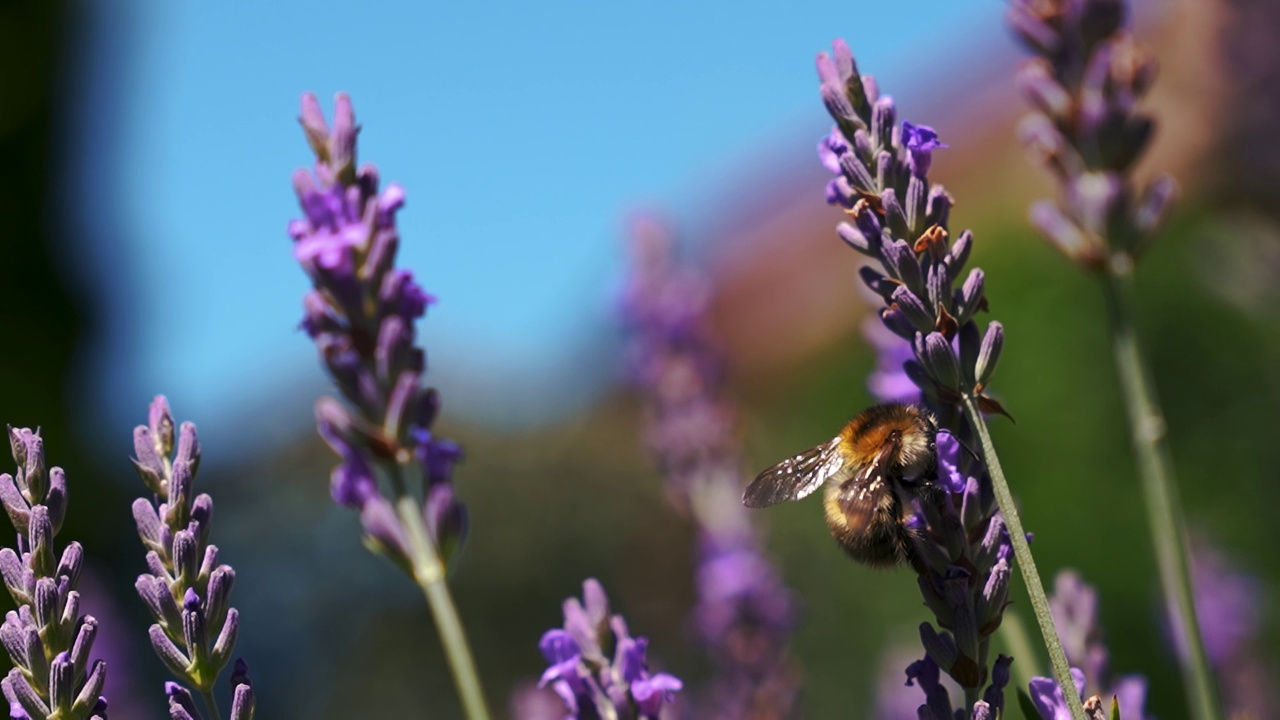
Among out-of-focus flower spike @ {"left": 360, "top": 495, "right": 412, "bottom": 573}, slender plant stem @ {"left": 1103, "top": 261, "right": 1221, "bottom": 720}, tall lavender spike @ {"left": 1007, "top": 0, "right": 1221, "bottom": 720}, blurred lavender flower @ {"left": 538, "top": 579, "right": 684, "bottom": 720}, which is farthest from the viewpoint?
tall lavender spike @ {"left": 1007, "top": 0, "right": 1221, "bottom": 720}

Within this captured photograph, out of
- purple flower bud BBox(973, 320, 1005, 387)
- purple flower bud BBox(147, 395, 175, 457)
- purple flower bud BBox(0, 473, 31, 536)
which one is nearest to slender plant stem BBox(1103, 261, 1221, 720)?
purple flower bud BBox(973, 320, 1005, 387)

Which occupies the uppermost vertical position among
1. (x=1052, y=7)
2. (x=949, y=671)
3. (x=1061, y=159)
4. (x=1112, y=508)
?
(x=1112, y=508)

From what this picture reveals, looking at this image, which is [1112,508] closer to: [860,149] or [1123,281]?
[1123,281]

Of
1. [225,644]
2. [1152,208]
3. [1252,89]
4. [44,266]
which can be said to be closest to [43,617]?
[225,644]

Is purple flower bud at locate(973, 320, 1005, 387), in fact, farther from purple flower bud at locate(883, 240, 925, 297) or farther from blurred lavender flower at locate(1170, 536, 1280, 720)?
blurred lavender flower at locate(1170, 536, 1280, 720)

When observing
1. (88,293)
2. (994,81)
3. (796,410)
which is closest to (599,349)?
(796,410)

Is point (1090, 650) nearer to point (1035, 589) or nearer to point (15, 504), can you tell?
point (1035, 589)
